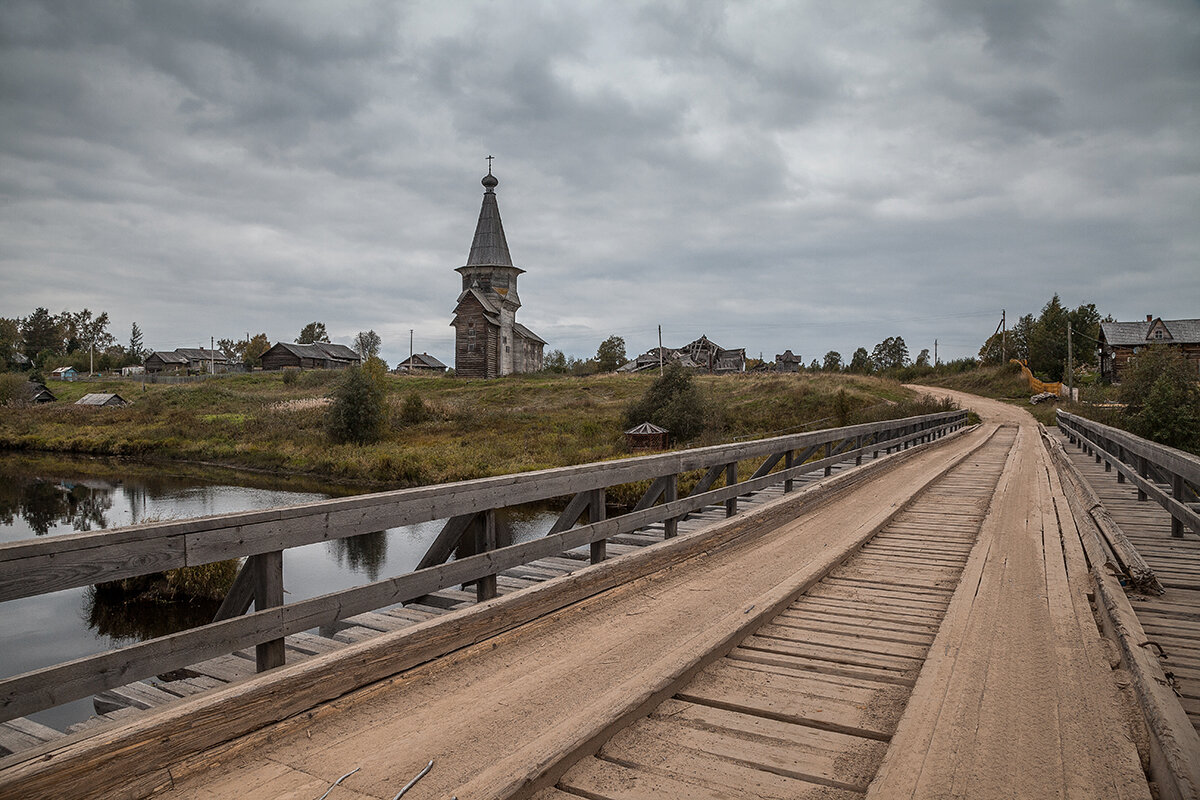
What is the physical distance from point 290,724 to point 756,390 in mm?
47469

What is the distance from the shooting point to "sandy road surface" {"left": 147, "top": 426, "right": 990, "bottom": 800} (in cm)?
268

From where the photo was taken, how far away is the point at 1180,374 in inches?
1089

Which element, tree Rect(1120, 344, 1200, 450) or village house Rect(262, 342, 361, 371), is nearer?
tree Rect(1120, 344, 1200, 450)

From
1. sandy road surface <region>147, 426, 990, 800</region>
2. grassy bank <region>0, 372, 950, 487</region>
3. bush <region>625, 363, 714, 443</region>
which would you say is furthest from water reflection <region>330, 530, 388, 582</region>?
bush <region>625, 363, 714, 443</region>

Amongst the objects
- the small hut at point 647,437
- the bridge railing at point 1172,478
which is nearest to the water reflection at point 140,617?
the bridge railing at point 1172,478

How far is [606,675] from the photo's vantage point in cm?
375

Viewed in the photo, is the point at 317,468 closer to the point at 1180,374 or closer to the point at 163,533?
the point at 163,533

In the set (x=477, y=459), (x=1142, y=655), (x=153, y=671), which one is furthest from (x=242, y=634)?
(x=477, y=459)

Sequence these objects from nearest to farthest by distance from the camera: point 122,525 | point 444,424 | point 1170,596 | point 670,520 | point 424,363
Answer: point 1170,596 < point 122,525 < point 670,520 < point 444,424 < point 424,363

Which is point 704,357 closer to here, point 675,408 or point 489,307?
point 489,307

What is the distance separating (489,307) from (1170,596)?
6428 centimetres

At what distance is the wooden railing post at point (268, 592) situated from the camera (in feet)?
11.0

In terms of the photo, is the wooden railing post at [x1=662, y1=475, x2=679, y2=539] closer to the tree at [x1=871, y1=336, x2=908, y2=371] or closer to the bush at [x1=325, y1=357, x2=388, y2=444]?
the bush at [x1=325, y1=357, x2=388, y2=444]

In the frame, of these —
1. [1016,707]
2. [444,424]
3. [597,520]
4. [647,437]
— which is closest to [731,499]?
[597,520]
